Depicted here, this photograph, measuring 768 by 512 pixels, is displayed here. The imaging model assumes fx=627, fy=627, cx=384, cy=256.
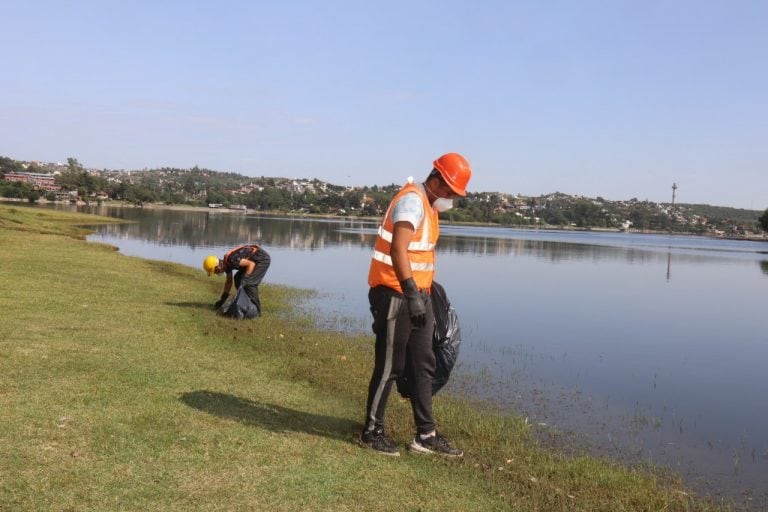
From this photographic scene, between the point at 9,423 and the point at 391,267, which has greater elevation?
the point at 391,267

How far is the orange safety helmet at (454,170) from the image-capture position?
18.7 feet

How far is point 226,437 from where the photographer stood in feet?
18.4

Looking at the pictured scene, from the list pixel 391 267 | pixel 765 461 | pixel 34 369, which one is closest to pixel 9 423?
pixel 34 369

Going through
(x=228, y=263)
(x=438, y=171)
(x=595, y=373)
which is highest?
(x=438, y=171)

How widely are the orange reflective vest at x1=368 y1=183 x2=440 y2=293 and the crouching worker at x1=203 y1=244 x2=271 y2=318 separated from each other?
23.1ft

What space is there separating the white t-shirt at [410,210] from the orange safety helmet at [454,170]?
377 millimetres

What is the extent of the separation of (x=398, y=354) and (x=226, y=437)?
1.71 m

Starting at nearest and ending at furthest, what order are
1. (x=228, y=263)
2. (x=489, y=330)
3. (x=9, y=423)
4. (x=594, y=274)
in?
1. (x=9, y=423)
2. (x=228, y=263)
3. (x=489, y=330)
4. (x=594, y=274)

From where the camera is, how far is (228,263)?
12.5 m

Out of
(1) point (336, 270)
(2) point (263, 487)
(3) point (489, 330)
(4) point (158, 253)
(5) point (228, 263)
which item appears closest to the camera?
(2) point (263, 487)

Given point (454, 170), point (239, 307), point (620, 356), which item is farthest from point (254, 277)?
point (620, 356)

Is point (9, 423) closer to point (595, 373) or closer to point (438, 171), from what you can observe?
point (438, 171)

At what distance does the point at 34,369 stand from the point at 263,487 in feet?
12.4

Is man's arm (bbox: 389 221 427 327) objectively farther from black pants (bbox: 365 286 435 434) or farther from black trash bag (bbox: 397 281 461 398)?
black trash bag (bbox: 397 281 461 398)
